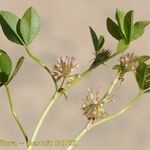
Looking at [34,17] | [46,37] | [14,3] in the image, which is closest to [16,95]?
[46,37]

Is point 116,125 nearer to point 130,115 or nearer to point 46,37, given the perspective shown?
point 130,115

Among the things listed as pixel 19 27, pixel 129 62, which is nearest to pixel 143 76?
pixel 129 62

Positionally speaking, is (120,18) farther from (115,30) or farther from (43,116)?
(43,116)

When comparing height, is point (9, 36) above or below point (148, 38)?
above

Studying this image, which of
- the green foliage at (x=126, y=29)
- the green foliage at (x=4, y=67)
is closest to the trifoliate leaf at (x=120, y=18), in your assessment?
the green foliage at (x=126, y=29)

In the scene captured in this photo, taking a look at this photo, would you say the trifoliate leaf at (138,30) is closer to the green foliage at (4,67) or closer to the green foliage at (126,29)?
the green foliage at (126,29)
